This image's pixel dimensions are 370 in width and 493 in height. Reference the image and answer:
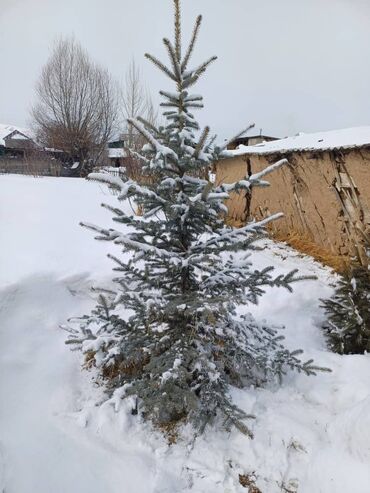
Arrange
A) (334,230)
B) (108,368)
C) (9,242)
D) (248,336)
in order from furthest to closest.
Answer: (334,230)
(9,242)
(108,368)
(248,336)

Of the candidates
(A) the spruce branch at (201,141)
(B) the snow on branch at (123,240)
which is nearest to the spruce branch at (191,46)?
(A) the spruce branch at (201,141)

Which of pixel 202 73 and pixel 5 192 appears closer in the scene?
pixel 202 73

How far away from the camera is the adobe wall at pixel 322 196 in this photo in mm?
4543

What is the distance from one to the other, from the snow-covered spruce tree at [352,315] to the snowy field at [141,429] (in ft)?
0.65

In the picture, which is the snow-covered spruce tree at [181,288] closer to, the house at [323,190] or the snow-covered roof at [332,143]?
the house at [323,190]

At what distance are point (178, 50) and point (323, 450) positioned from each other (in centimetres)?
267

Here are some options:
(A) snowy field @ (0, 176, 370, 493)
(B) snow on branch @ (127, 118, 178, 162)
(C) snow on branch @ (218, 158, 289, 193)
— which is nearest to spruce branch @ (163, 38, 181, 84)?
(B) snow on branch @ (127, 118, 178, 162)

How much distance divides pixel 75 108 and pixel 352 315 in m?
20.7

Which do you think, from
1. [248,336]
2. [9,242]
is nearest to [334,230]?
[248,336]

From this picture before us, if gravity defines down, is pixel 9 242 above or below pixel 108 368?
above

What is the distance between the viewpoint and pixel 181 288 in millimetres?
2391

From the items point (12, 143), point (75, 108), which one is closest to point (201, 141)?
point (75, 108)

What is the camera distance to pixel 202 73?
209 centimetres

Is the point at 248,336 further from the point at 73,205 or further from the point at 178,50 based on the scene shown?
the point at 73,205
